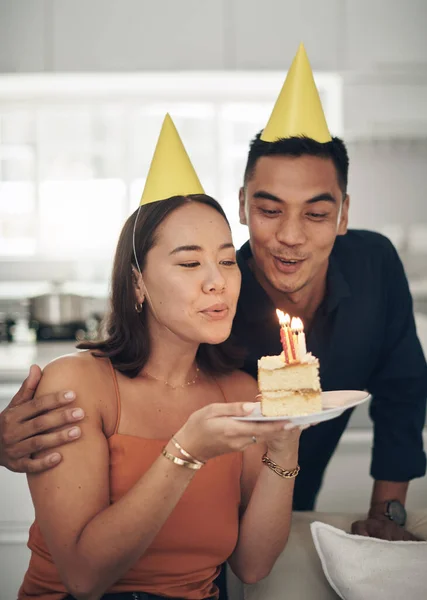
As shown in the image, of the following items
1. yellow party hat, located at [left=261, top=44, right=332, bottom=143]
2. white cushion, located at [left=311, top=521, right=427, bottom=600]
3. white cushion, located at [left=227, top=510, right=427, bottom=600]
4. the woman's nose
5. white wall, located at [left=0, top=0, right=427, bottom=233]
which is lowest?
white cushion, located at [left=227, top=510, right=427, bottom=600]

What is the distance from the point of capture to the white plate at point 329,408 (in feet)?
3.36

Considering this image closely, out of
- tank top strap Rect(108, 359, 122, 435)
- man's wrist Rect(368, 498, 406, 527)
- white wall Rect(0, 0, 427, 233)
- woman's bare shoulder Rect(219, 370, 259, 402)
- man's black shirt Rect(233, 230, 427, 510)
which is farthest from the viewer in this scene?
white wall Rect(0, 0, 427, 233)

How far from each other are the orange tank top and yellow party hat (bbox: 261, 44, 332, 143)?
69 centimetres

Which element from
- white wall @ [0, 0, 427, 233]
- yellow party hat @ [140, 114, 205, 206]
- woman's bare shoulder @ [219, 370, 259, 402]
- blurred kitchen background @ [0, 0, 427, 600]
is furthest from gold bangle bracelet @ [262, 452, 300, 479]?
white wall @ [0, 0, 427, 233]

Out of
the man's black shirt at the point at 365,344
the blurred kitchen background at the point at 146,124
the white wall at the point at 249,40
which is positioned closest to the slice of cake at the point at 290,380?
the man's black shirt at the point at 365,344

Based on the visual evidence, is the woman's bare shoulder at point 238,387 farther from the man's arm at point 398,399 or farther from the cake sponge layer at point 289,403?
the man's arm at point 398,399

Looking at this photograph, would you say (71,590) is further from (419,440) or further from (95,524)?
(419,440)

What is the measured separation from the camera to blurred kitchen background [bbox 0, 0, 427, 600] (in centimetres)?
340

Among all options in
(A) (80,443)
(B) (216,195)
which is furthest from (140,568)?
(B) (216,195)

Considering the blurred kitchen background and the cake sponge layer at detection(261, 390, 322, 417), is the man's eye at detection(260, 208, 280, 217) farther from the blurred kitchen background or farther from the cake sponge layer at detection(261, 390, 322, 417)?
the blurred kitchen background

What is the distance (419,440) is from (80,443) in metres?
0.98

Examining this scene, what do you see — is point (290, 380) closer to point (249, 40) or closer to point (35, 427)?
point (35, 427)

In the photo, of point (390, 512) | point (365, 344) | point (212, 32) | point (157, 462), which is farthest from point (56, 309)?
point (157, 462)

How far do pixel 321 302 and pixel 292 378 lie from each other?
67cm
